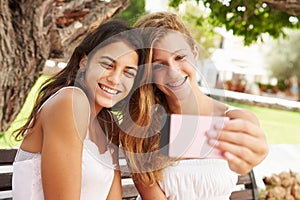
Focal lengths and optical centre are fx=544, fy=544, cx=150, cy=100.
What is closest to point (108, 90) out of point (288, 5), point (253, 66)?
point (288, 5)

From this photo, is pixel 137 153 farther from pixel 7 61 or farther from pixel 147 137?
pixel 7 61

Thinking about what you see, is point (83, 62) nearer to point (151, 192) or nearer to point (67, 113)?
point (67, 113)

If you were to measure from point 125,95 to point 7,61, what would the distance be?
1.03 metres

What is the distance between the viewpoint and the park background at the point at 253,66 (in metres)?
2.32

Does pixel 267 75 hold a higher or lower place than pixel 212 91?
lower

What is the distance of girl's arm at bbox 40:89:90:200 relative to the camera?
105cm

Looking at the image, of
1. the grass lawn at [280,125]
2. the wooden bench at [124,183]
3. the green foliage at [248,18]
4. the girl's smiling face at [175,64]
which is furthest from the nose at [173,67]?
the grass lawn at [280,125]

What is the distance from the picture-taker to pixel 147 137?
1243 millimetres

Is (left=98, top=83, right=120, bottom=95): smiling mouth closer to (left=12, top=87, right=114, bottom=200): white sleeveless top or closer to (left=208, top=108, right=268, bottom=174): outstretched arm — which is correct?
(left=12, top=87, right=114, bottom=200): white sleeveless top

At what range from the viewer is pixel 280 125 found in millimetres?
8508

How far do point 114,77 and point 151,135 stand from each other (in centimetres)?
21

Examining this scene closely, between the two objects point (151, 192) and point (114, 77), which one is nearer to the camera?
point (114, 77)

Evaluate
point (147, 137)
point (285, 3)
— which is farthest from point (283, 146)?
point (147, 137)

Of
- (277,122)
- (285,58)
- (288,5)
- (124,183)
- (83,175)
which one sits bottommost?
(285,58)
